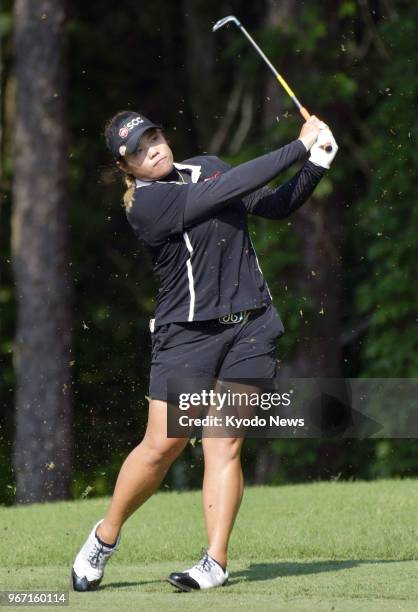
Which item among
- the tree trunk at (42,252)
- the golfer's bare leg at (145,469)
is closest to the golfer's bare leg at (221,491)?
the golfer's bare leg at (145,469)

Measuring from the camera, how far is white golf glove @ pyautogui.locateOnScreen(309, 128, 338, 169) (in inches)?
238

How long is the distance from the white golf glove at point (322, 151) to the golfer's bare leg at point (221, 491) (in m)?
1.14

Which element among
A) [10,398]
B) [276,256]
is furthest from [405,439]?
[10,398]

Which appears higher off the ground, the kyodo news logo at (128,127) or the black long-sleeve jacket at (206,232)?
the kyodo news logo at (128,127)

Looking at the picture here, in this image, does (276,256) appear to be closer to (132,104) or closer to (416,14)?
(416,14)

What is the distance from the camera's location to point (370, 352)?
41.9 ft

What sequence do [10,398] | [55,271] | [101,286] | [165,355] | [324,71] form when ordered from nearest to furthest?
[165,355] < [324,71] < [55,271] < [10,398] < [101,286]

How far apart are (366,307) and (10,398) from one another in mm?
5608

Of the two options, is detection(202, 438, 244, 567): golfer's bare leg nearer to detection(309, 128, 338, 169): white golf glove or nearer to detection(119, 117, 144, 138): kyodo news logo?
detection(309, 128, 338, 169): white golf glove

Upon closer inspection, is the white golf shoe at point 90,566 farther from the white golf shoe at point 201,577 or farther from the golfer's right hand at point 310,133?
the golfer's right hand at point 310,133

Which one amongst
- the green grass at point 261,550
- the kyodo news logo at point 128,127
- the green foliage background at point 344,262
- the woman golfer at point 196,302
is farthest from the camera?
the green foliage background at point 344,262

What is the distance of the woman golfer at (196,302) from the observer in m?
5.95

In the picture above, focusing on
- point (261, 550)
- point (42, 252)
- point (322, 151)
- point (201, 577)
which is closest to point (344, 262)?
point (42, 252)

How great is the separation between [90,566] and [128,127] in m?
1.75
